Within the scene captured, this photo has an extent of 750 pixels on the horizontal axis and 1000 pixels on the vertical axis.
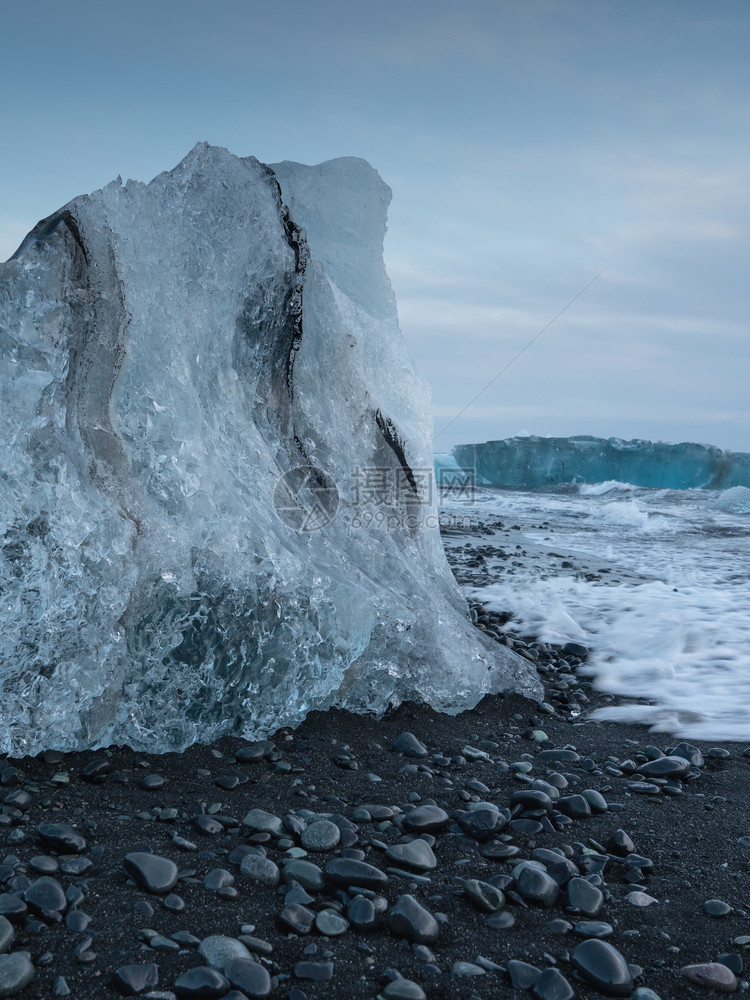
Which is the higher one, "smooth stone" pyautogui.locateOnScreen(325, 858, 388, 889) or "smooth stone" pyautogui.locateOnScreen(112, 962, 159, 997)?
"smooth stone" pyautogui.locateOnScreen(112, 962, 159, 997)

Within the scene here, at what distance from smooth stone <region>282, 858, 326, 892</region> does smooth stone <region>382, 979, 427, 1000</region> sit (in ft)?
1.50

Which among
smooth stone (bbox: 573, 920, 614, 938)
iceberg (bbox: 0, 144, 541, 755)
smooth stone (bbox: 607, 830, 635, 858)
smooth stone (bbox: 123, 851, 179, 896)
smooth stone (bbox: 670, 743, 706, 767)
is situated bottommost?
smooth stone (bbox: 670, 743, 706, 767)

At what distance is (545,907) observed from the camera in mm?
2146

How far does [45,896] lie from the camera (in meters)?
1.93

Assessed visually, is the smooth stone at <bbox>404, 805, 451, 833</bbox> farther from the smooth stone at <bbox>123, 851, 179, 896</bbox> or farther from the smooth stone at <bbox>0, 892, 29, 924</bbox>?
the smooth stone at <bbox>0, 892, 29, 924</bbox>

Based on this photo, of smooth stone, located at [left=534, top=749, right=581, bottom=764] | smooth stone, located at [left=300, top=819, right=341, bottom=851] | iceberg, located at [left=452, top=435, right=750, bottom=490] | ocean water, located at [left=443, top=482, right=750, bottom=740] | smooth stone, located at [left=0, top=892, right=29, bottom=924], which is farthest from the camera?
iceberg, located at [left=452, top=435, right=750, bottom=490]

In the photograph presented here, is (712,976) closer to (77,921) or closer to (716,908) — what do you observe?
(716,908)

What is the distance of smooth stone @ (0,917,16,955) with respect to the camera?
1.75m

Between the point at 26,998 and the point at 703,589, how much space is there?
7804 millimetres

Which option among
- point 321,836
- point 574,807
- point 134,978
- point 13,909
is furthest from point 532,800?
point 13,909

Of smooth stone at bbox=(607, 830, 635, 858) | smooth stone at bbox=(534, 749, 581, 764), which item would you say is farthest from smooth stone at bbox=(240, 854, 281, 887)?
smooth stone at bbox=(534, 749, 581, 764)

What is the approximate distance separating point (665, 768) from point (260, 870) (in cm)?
200

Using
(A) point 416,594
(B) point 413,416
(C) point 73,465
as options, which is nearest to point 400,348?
(B) point 413,416

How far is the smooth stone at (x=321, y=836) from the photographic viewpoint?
2.37m
